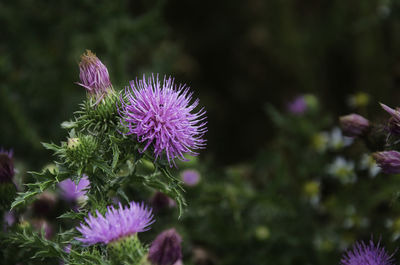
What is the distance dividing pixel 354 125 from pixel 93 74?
1503 mm

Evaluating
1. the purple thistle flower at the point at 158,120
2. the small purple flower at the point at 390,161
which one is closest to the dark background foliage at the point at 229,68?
the purple thistle flower at the point at 158,120

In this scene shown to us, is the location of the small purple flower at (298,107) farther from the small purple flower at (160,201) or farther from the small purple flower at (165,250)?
the small purple flower at (165,250)

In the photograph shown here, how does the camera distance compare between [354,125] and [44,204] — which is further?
[44,204]

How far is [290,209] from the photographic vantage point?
371 cm

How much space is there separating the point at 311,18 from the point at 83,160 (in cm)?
470

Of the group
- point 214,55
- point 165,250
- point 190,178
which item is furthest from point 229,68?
point 165,250

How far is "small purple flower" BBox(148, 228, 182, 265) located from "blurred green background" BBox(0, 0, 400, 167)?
2.39 metres

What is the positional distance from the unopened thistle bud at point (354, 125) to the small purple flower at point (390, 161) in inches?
19.2

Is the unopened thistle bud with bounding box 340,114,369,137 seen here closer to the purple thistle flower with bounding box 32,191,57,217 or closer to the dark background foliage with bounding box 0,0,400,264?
the dark background foliage with bounding box 0,0,400,264

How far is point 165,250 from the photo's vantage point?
2.00 metres

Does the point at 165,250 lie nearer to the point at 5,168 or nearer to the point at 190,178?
the point at 5,168

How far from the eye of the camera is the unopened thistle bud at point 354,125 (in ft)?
9.02

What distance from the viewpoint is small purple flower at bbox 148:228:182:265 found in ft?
6.52

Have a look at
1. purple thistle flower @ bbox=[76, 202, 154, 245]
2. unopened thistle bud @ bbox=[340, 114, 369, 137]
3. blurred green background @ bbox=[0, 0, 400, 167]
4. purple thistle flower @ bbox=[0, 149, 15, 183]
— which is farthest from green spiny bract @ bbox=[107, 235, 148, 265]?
blurred green background @ bbox=[0, 0, 400, 167]
